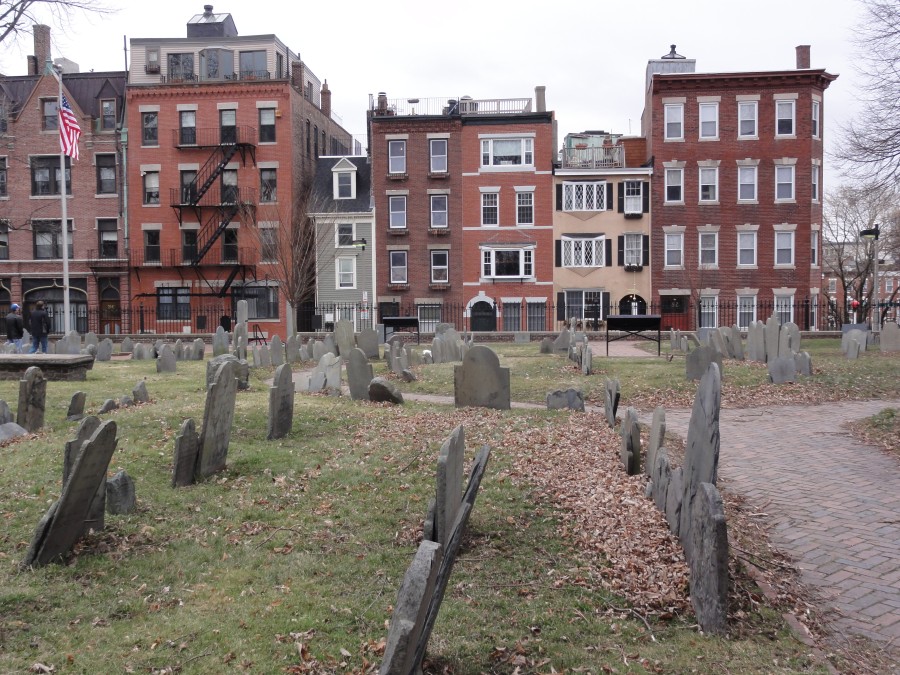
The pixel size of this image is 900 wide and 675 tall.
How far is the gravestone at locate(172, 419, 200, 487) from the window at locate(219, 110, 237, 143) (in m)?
37.2

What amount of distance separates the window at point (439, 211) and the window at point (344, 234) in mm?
4582

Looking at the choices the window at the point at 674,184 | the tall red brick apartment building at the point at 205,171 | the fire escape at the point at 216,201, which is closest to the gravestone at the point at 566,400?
the tall red brick apartment building at the point at 205,171

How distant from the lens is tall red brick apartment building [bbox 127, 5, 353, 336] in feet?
137

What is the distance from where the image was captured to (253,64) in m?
42.8

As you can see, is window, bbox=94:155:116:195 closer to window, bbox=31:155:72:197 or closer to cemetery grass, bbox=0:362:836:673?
window, bbox=31:155:72:197

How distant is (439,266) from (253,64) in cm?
1539

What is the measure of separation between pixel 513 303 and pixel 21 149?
28392 millimetres

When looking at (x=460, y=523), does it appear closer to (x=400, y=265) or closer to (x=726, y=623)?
(x=726, y=623)

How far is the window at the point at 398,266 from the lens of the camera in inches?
1672

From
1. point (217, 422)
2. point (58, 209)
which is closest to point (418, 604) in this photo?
point (217, 422)

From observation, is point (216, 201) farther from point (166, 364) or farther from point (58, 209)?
point (166, 364)

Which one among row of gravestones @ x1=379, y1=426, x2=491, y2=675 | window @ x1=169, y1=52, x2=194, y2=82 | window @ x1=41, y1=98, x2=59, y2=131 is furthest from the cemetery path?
window @ x1=41, y1=98, x2=59, y2=131

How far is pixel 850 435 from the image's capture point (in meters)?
11.2

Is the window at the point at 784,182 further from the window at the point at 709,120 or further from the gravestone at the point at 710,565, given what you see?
the gravestone at the point at 710,565
